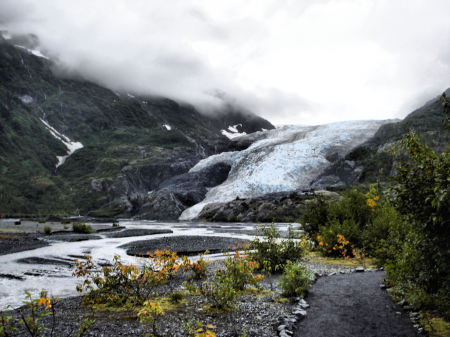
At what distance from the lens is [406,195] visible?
461cm

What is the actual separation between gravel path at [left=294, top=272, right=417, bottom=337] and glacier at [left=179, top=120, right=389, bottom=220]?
2711 inches

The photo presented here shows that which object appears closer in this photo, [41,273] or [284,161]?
[41,273]

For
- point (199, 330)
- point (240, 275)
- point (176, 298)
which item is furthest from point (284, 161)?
point (199, 330)

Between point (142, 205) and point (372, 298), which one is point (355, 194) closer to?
point (372, 298)

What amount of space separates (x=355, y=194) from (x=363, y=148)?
264 feet

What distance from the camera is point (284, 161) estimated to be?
9156cm

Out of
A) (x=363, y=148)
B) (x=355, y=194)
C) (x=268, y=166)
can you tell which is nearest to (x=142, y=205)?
(x=268, y=166)

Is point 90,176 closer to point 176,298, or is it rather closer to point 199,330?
point 176,298

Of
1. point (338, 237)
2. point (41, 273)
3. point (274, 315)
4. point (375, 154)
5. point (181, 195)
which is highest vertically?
point (375, 154)

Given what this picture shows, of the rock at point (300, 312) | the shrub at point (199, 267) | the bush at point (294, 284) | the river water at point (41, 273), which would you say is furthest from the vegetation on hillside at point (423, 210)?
the river water at point (41, 273)

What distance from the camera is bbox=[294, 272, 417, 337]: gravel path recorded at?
5969 mm

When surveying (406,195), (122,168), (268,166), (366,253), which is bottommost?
(366,253)

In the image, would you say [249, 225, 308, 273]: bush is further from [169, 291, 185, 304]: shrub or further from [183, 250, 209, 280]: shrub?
[169, 291, 185, 304]: shrub

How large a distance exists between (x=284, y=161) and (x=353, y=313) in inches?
3390
